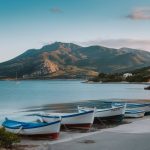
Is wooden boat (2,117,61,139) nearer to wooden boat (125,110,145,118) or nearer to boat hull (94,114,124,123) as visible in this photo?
boat hull (94,114,124,123)

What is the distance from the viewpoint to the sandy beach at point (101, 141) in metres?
26.8

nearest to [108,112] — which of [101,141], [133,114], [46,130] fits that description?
[133,114]

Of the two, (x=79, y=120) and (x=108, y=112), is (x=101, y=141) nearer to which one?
(x=79, y=120)

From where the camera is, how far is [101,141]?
29.5m

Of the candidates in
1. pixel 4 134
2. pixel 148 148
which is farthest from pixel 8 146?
pixel 148 148

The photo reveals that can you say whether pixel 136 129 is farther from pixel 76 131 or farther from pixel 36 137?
pixel 36 137

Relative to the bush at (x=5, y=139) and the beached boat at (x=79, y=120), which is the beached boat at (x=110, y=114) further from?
the bush at (x=5, y=139)

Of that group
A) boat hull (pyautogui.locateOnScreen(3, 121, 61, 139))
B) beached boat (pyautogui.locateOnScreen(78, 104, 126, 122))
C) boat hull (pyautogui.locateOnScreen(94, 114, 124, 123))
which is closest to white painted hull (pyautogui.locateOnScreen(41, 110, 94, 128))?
boat hull (pyautogui.locateOnScreen(3, 121, 61, 139))

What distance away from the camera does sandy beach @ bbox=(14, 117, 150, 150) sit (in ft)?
88.0

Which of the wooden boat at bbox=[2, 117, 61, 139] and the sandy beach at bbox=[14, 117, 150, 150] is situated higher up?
the wooden boat at bbox=[2, 117, 61, 139]

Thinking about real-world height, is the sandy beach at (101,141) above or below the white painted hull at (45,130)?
below

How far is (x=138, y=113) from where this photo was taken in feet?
163

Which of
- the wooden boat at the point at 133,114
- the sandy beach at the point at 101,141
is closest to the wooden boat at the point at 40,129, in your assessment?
the sandy beach at the point at 101,141

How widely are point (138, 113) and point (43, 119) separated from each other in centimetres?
1613
